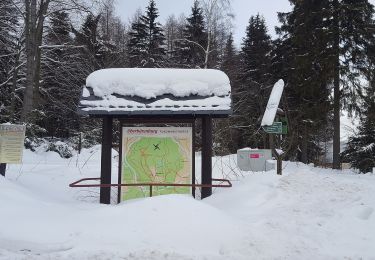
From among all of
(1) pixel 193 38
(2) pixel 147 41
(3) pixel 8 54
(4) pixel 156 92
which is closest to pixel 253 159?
(4) pixel 156 92

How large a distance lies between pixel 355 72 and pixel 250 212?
61.7 feet

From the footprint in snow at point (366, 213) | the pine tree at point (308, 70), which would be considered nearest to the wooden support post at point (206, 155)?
the footprint in snow at point (366, 213)

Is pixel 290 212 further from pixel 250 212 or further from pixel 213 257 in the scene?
pixel 213 257

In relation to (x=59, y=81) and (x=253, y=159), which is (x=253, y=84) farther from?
(x=253, y=159)

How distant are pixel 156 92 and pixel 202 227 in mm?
4042

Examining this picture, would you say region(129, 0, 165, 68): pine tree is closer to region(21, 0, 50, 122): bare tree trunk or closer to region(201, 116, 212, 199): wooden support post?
region(21, 0, 50, 122): bare tree trunk

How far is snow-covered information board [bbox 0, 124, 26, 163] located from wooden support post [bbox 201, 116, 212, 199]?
423cm

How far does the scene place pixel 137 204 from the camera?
25.9ft

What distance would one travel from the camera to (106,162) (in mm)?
10188

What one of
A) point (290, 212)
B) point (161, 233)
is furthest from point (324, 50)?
point (161, 233)

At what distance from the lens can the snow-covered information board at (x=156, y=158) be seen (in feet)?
33.4

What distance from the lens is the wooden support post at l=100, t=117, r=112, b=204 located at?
10.1 metres

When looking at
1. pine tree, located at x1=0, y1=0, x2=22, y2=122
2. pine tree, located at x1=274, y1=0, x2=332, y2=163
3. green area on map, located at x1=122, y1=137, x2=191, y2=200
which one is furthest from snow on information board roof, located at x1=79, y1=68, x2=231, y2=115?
pine tree, located at x1=274, y1=0, x2=332, y2=163

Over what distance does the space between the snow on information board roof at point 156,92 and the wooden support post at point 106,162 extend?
1.91ft
